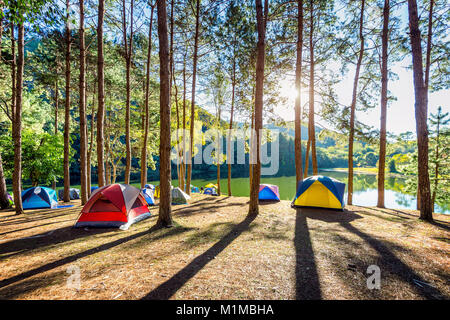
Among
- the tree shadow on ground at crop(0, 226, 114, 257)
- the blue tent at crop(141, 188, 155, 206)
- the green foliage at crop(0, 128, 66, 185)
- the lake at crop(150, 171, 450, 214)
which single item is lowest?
the lake at crop(150, 171, 450, 214)

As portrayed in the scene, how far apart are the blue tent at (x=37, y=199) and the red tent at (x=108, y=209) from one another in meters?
6.54

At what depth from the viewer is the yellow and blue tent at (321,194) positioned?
739 cm

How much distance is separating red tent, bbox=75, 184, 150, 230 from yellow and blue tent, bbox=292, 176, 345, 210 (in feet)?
21.6

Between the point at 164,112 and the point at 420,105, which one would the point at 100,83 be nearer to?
the point at 164,112

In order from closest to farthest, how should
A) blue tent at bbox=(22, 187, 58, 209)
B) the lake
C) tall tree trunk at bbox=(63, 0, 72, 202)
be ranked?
tall tree trunk at bbox=(63, 0, 72, 202) → blue tent at bbox=(22, 187, 58, 209) → the lake

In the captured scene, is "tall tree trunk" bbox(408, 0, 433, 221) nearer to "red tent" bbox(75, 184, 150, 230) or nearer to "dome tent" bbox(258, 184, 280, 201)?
"dome tent" bbox(258, 184, 280, 201)

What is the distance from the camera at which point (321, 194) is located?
763cm

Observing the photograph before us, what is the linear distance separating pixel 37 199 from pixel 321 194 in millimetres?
14127

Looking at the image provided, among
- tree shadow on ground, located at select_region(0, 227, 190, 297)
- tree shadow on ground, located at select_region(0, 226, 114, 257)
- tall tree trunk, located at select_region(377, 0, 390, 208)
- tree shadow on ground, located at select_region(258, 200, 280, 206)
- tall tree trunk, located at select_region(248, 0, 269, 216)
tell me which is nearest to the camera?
tree shadow on ground, located at select_region(0, 227, 190, 297)

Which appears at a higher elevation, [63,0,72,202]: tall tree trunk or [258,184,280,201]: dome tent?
[63,0,72,202]: tall tree trunk

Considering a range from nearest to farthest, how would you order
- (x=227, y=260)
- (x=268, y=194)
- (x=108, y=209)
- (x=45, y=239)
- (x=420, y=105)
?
(x=227, y=260) < (x=45, y=239) < (x=108, y=209) < (x=420, y=105) < (x=268, y=194)

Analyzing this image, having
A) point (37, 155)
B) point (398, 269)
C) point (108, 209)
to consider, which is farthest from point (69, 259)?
point (37, 155)

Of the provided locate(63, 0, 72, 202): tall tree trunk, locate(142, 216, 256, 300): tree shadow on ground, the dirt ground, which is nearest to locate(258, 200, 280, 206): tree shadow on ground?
the dirt ground

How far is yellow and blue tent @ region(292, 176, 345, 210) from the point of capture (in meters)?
7.39
